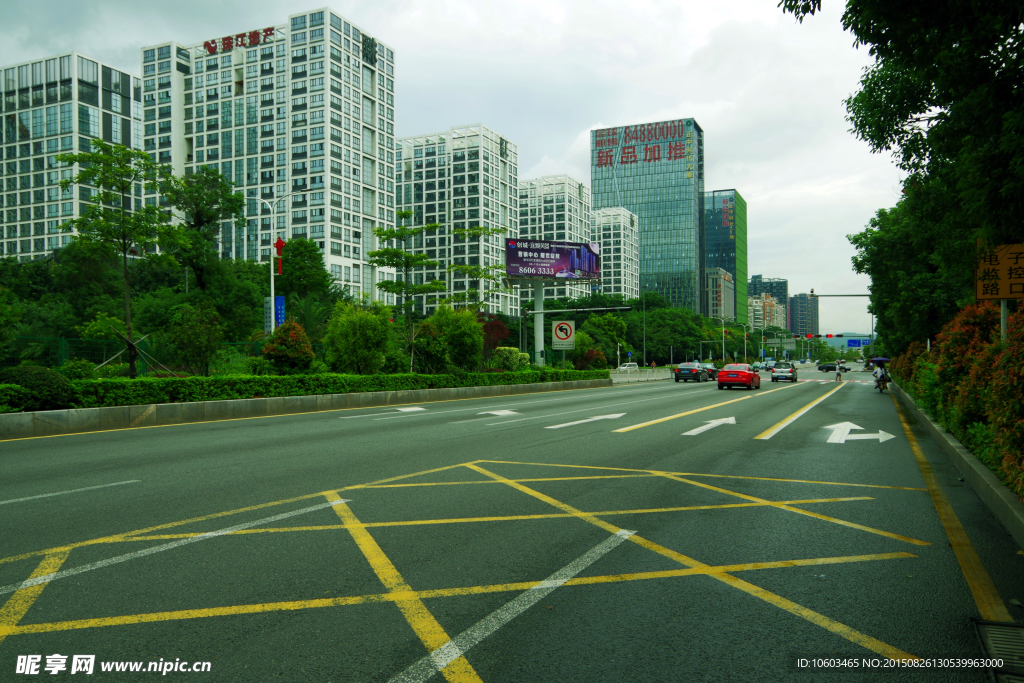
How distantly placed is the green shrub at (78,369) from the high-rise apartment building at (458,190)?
128714mm

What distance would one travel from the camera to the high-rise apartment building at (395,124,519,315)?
153750 millimetres

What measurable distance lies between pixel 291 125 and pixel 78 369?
9451 centimetres

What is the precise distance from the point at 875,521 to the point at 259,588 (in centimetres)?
540

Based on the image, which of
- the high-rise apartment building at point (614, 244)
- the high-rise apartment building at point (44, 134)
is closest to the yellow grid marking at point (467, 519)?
the high-rise apartment building at point (44, 134)

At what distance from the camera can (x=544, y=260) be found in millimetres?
53000

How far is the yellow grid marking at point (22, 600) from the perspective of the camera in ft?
11.9

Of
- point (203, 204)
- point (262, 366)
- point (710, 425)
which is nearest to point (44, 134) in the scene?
point (203, 204)

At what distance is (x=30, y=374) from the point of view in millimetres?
13859

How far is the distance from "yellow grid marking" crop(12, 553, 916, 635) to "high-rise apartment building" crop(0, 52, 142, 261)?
413 ft

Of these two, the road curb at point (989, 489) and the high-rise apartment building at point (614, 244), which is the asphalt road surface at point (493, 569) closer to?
the road curb at point (989, 489)

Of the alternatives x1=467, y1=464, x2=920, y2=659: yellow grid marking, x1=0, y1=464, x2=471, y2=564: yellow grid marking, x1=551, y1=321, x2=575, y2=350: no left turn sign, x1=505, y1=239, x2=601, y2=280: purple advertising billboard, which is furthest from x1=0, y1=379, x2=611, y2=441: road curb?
x1=505, y1=239, x2=601, y2=280: purple advertising billboard

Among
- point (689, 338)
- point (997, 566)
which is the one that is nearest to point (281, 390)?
point (997, 566)

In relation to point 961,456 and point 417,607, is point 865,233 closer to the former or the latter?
point 961,456

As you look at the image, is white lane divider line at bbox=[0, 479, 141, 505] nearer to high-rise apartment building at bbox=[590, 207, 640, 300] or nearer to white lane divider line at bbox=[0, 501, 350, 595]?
white lane divider line at bbox=[0, 501, 350, 595]
